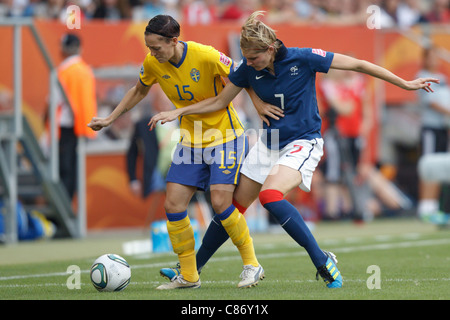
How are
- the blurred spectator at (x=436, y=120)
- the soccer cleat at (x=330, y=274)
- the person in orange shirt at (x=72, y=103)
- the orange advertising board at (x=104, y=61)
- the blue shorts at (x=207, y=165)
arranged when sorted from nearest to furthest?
1. the soccer cleat at (x=330, y=274)
2. the blue shorts at (x=207, y=165)
3. the person in orange shirt at (x=72, y=103)
4. the orange advertising board at (x=104, y=61)
5. the blurred spectator at (x=436, y=120)

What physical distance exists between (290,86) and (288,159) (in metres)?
0.59

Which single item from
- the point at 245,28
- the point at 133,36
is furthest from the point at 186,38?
the point at 245,28

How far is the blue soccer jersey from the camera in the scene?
23.5ft

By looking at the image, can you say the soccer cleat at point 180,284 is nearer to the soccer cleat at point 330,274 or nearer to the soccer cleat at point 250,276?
the soccer cleat at point 250,276

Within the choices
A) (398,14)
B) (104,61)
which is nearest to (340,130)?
(398,14)

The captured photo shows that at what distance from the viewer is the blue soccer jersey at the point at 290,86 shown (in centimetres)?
717

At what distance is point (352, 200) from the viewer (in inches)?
629

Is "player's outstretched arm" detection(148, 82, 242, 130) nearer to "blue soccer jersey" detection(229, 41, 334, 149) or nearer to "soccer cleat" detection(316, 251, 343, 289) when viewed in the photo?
"blue soccer jersey" detection(229, 41, 334, 149)

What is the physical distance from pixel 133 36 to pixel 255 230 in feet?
12.8

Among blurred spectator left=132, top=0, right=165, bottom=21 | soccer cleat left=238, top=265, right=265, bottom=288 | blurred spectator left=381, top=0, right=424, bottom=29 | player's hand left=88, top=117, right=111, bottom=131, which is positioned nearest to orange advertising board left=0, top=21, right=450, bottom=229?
blurred spectator left=132, top=0, right=165, bottom=21

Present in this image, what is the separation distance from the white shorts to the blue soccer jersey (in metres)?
0.07

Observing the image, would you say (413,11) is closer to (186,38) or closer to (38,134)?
(186,38)

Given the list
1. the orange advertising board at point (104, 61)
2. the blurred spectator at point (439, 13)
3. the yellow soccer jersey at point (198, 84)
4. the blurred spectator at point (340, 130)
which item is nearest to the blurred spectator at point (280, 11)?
the orange advertising board at point (104, 61)

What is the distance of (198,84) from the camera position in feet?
24.4
